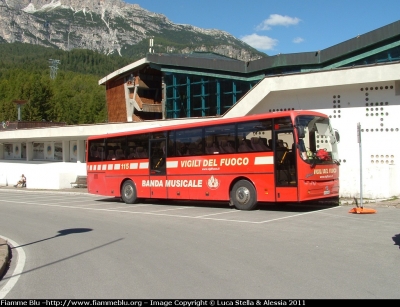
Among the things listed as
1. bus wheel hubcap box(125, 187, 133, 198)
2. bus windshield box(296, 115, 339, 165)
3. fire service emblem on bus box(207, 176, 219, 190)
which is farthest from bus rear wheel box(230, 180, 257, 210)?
bus wheel hubcap box(125, 187, 133, 198)

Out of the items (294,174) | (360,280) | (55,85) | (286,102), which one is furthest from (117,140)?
(55,85)

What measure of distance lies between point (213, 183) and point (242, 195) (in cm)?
135

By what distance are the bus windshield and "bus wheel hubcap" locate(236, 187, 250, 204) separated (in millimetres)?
2495

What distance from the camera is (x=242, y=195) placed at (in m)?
15.1

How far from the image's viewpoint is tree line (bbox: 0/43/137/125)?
278ft

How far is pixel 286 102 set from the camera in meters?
19.4

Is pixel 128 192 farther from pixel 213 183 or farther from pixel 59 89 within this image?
pixel 59 89

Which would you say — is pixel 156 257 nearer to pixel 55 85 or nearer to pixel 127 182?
pixel 127 182

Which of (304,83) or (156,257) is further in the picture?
(304,83)

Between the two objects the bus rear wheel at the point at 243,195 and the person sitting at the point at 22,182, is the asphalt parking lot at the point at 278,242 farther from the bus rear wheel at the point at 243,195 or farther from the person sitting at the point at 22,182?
the person sitting at the point at 22,182

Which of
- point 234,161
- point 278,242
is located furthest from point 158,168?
point 278,242

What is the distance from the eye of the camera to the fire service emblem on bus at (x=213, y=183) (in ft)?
52.2

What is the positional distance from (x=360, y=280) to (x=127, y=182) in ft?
47.2

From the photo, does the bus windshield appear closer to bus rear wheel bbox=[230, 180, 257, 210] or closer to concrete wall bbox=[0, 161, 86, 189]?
bus rear wheel bbox=[230, 180, 257, 210]
